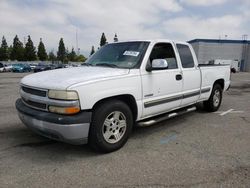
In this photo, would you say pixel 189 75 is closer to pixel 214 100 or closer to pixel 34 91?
pixel 214 100

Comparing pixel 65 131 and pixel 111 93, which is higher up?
pixel 111 93

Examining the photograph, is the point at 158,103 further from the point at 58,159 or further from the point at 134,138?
the point at 58,159

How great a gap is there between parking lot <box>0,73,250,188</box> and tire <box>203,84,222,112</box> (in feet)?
4.58

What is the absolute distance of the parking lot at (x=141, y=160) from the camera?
2918 millimetres

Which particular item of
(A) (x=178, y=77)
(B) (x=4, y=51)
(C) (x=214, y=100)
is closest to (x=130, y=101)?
(A) (x=178, y=77)

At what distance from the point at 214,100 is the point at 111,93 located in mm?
4039

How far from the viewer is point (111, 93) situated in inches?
139

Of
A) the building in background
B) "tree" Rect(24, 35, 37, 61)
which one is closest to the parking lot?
the building in background

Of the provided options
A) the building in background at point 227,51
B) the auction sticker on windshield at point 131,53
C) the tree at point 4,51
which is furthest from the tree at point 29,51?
the auction sticker on windshield at point 131,53

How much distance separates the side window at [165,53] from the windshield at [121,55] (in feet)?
0.79

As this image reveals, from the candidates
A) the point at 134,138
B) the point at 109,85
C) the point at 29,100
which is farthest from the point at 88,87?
the point at 134,138

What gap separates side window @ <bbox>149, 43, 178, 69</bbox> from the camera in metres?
4.49

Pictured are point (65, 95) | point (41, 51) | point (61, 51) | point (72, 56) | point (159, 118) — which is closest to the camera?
point (65, 95)

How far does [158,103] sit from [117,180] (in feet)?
6.07
